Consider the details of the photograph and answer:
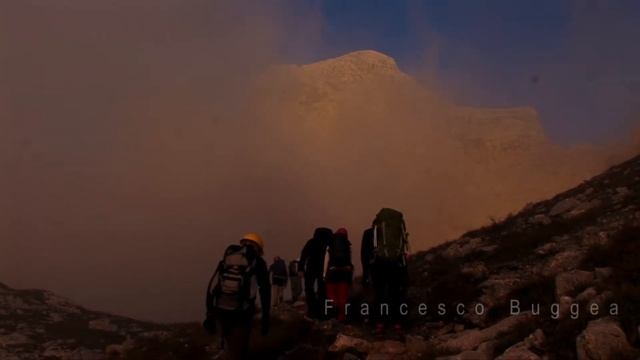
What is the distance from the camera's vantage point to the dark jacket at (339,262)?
1470 centimetres

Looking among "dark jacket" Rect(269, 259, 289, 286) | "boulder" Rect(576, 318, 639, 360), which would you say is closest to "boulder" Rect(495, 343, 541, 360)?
"boulder" Rect(576, 318, 639, 360)

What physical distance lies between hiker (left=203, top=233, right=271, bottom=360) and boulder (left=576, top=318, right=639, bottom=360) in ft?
17.3

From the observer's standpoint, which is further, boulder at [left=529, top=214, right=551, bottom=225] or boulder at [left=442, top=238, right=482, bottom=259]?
boulder at [left=529, top=214, right=551, bottom=225]

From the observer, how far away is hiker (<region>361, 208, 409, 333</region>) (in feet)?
45.0

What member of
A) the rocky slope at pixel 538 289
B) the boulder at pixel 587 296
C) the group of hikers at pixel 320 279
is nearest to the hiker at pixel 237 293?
the group of hikers at pixel 320 279

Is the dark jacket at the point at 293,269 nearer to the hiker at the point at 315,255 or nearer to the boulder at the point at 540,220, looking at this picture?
the boulder at the point at 540,220

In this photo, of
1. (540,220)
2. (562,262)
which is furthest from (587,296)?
(540,220)

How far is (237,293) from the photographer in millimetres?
10086

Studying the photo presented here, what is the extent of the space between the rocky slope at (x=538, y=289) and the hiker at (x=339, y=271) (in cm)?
107

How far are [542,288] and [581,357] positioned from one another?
576 centimetres

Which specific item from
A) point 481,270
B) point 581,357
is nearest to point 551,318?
point 581,357

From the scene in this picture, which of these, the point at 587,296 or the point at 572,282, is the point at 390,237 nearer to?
the point at 572,282

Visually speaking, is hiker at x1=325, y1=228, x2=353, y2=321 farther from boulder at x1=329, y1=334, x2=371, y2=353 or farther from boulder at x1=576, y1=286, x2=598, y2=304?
boulder at x1=576, y1=286, x2=598, y2=304

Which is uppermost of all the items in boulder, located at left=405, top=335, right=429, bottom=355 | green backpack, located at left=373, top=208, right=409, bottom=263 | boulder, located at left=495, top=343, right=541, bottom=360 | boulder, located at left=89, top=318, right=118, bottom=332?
green backpack, located at left=373, top=208, right=409, bottom=263
